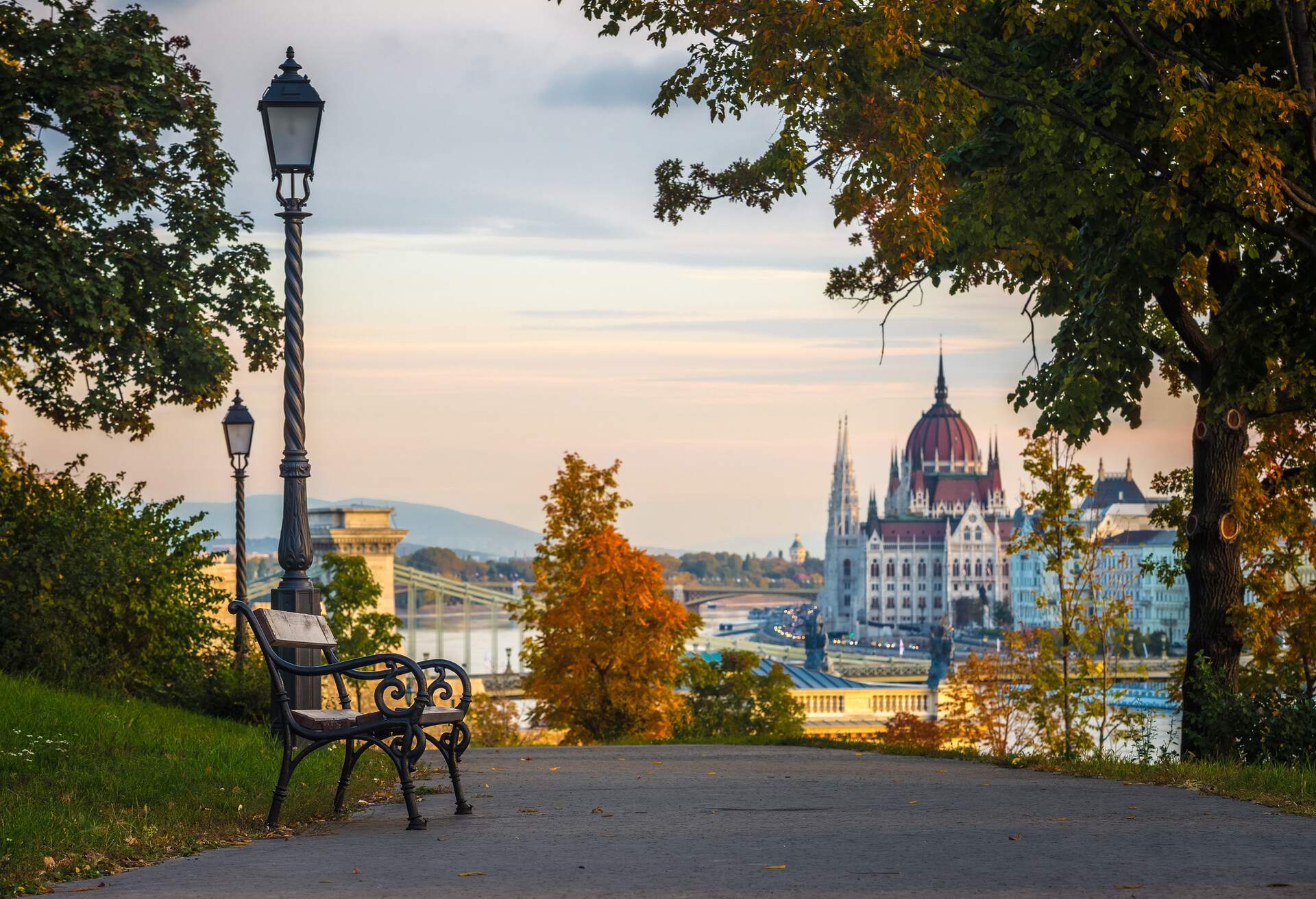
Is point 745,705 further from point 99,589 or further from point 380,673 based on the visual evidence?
point 380,673

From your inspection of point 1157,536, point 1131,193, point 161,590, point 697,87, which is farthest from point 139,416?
point 1157,536

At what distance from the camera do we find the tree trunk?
548 inches

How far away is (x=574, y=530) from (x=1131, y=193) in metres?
19.9

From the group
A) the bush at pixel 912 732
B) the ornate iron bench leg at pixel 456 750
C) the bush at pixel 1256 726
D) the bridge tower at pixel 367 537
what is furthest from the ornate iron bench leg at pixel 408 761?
the bridge tower at pixel 367 537

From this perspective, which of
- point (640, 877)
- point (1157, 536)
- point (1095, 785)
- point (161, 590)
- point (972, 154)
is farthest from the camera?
point (1157, 536)

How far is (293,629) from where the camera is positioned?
7.90m

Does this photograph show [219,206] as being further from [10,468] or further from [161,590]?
[161,590]

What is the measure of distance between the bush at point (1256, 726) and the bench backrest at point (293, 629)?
21.9 ft

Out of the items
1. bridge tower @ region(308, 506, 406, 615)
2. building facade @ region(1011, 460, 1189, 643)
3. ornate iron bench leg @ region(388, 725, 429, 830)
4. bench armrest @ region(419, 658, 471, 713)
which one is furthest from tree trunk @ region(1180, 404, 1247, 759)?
building facade @ region(1011, 460, 1189, 643)

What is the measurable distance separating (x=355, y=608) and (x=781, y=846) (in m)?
35.8

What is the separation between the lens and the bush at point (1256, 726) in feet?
36.3

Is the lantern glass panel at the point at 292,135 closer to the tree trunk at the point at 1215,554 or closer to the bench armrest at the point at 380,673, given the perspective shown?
the bench armrest at the point at 380,673

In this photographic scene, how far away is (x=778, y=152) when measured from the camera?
1268 centimetres

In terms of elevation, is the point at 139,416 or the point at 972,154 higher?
the point at 972,154
